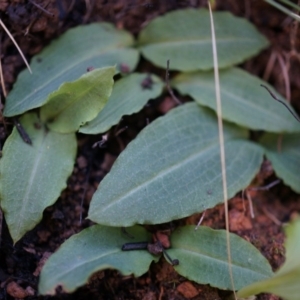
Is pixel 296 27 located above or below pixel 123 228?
above

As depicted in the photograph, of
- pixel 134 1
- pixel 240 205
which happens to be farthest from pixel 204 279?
pixel 134 1

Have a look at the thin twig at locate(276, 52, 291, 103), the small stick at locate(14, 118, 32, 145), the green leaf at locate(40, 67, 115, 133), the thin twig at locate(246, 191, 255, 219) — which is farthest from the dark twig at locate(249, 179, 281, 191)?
the small stick at locate(14, 118, 32, 145)

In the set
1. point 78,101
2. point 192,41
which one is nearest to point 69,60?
point 78,101

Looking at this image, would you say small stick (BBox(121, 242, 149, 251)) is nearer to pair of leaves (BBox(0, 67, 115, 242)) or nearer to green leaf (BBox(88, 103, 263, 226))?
green leaf (BBox(88, 103, 263, 226))

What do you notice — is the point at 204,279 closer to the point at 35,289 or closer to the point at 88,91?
the point at 35,289

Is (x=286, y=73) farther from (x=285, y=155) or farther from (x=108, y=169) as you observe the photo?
(x=108, y=169)

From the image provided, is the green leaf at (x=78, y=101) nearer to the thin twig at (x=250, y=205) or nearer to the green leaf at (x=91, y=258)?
the green leaf at (x=91, y=258)
